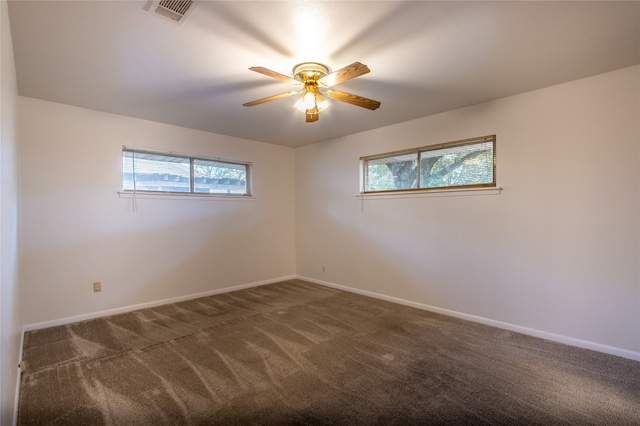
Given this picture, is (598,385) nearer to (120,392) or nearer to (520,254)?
(520,254)

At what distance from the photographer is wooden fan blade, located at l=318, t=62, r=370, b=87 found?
2107 millimetres

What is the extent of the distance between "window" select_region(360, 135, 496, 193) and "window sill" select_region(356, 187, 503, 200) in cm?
7

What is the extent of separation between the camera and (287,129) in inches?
175

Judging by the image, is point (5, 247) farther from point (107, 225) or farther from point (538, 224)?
point (538, 224)

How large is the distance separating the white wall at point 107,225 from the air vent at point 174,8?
8.00 feet

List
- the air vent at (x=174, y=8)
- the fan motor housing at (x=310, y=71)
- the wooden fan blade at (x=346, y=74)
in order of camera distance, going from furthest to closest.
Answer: the fan motor housing at (x=310, y=71)
the wooden fan blade at (x=346, y=74)
the air vent at (x=174, y=8)

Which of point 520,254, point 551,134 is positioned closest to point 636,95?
point 551,134

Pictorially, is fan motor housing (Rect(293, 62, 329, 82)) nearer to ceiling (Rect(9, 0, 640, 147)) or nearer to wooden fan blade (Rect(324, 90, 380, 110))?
ceiling (Rect(9, 0, 640, 147))

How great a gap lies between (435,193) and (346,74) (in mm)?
2169

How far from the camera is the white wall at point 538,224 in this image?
266 centimetres

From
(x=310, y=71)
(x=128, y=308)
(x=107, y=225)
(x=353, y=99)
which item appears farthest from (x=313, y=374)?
(x=107, y=225)

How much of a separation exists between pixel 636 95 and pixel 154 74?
4096 mm

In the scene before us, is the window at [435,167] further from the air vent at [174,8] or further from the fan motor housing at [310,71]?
the air vent at [174,8]

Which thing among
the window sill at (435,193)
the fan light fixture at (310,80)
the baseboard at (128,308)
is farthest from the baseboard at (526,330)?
the fan light fixture at (310,80)
